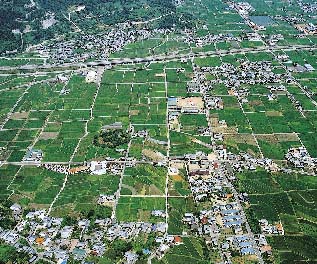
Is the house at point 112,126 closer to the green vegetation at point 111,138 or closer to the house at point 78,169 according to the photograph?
the green vegetation at point 111,138

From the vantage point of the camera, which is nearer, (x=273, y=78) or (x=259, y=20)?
(x=273, y=78)

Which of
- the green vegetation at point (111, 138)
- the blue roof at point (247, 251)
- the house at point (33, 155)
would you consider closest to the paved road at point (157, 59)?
the green vegetation at point (111, 138)

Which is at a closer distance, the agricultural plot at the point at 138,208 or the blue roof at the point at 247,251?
the blue roof at the point at 247,251

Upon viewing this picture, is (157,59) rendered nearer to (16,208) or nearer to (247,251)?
(16,208)

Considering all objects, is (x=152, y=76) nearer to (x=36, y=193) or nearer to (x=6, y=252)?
(x=36, y=193)

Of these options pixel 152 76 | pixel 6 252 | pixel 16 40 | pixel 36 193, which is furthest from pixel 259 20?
pixel 6 252

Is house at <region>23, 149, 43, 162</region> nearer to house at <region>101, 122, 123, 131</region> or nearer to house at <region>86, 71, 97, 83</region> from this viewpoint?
house at <region>101, 122, 123, 131</region>

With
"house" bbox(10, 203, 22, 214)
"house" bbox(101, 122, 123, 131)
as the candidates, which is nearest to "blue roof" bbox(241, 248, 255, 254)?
"house" bbox(10, 203, 22, 214)

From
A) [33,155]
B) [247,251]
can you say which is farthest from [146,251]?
[33,155]
